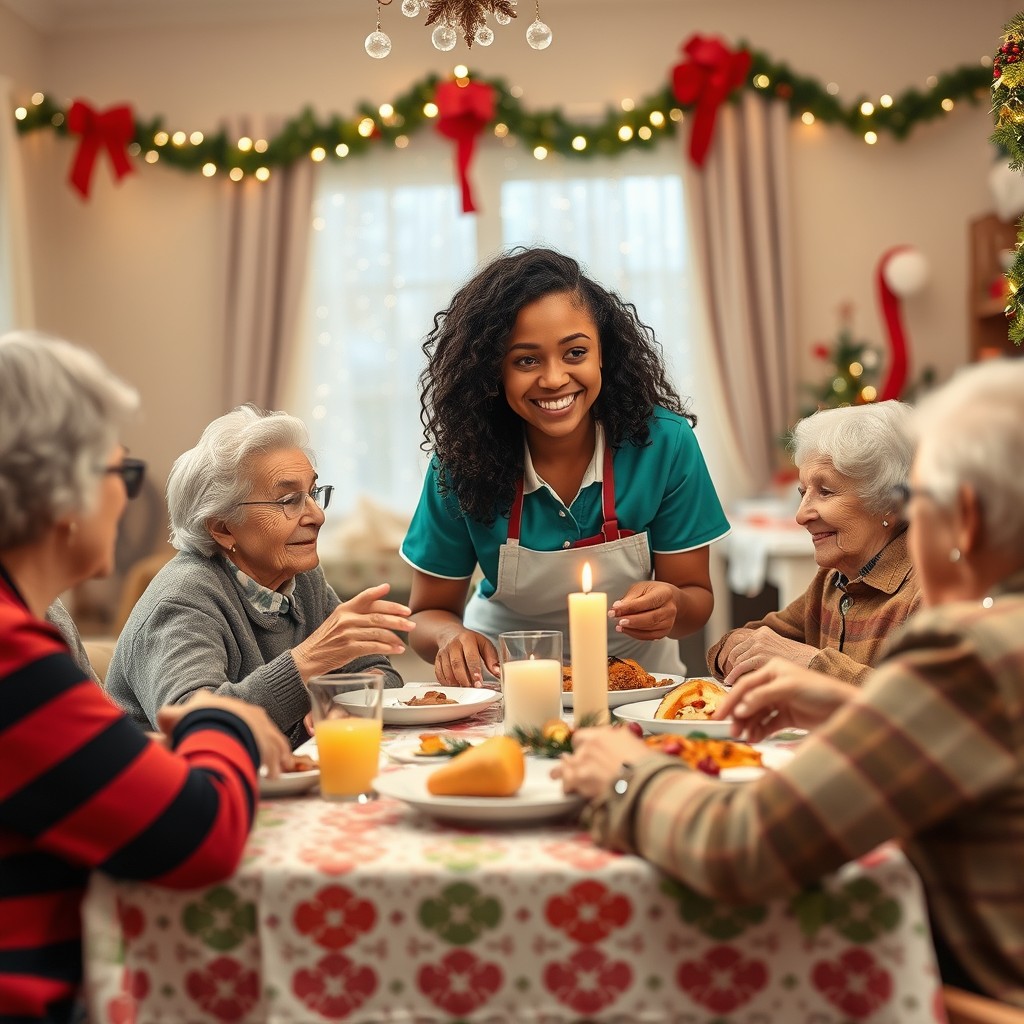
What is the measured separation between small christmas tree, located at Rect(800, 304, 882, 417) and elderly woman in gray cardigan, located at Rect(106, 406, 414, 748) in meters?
4.56

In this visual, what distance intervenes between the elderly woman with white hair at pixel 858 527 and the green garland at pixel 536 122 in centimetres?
468

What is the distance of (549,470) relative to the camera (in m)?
2.63

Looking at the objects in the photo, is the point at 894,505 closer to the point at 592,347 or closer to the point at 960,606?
the point at 592,347

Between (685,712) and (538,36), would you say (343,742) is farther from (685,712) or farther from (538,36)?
(538,36)

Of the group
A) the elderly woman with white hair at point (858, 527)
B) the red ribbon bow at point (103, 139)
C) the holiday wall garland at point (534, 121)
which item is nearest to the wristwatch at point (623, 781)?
the elderly woman with white hair at point (858, 527)

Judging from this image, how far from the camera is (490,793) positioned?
1381 millimetres

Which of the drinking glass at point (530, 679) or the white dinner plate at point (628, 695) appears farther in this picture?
the white dinner plate at point (628, 695)

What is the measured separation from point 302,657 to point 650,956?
92cm

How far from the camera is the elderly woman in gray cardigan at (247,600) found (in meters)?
1.96

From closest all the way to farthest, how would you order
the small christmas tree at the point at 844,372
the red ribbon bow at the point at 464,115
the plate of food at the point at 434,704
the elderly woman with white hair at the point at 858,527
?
the plate of food at the point at 434,704 < the elderly woman with white hair at the point at 858,527 < the red ribbon bow at the point at 464,115 < the small christmas tree at the point at 844,372

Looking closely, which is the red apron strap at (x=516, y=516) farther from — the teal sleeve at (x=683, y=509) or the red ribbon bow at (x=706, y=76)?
the red ribbon bow at (x=706, y=76)

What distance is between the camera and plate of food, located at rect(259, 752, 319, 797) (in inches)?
58.9

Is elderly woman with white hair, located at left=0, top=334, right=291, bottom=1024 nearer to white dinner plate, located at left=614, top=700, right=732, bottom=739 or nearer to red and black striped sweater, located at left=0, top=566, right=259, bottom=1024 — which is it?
red and black striped sweater, located at left=0, top=566, right=259, bottom=1024

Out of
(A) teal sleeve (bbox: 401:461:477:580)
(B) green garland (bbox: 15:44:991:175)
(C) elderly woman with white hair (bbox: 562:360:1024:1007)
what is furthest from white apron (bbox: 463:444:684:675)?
(B) green garland (bbox: 15:44:991:175)
